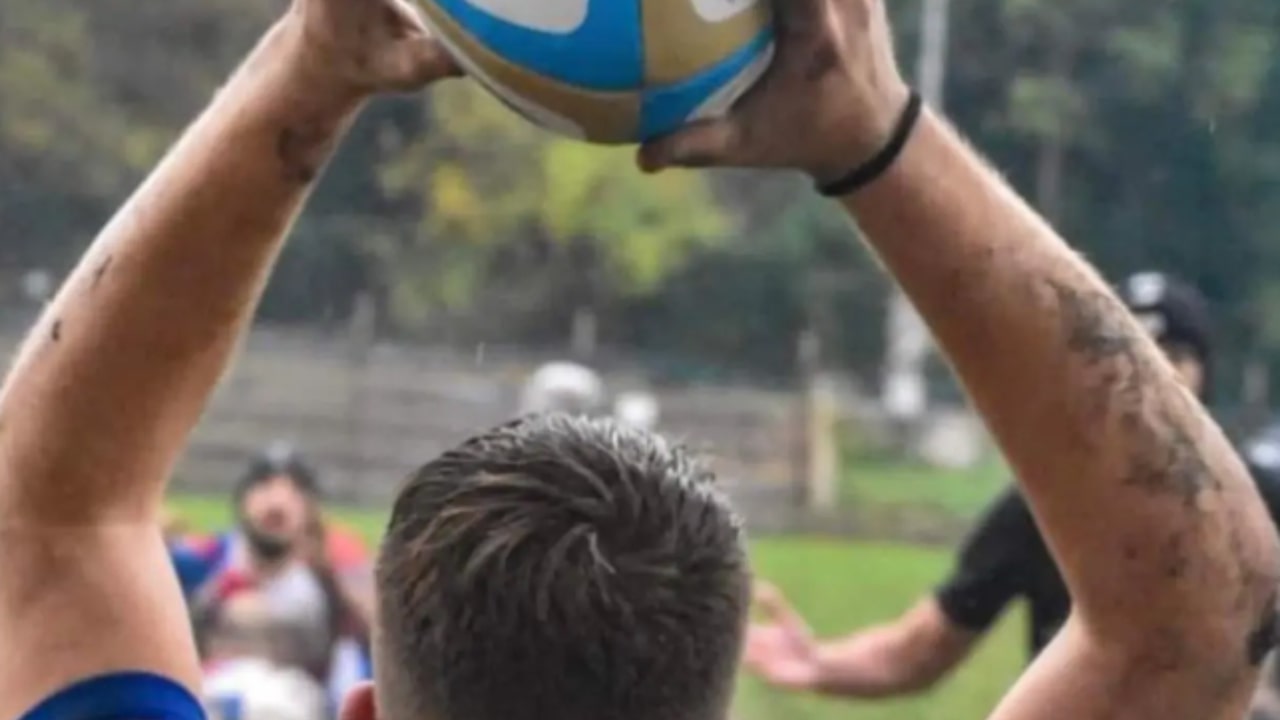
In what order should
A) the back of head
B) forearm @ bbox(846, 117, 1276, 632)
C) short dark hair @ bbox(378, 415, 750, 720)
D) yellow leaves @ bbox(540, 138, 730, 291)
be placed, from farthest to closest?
yellow leaves @ bbox(540, 138, 730, 291)
the back of head
forearm @ bbox(846, 117, 1276, 632)
short dark hair @ bbox(378, 415, 750, 720)

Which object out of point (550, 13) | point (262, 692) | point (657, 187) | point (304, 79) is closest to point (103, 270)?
point (304, 79)

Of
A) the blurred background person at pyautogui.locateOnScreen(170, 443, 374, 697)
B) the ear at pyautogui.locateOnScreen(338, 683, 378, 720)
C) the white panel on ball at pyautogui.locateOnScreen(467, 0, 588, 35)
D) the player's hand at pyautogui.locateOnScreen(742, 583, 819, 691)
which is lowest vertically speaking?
the blurred background person at pyautogui.locateOnScreen(170, 443, 374, 697)

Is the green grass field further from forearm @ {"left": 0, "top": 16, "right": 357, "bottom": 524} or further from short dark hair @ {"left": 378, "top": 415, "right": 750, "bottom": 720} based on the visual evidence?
short dark hair @ {"left": 378, "top": 415, "right": 750, "bottom": 720}

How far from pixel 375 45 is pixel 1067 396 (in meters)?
0.29

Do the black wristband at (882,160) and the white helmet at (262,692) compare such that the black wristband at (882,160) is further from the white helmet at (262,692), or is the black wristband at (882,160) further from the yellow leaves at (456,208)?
the yellow leaves at (456,208)

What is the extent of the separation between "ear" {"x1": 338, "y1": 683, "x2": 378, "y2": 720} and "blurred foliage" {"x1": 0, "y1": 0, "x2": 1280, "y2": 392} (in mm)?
5740

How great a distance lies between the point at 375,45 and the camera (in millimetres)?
913

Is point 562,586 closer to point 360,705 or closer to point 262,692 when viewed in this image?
point 360,705

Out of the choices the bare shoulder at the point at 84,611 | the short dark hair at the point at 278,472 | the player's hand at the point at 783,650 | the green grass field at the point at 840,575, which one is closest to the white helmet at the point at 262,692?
the short dark hair at the point at 278,472

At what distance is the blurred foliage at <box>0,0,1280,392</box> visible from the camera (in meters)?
7.13

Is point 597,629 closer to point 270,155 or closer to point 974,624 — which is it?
point 270,155

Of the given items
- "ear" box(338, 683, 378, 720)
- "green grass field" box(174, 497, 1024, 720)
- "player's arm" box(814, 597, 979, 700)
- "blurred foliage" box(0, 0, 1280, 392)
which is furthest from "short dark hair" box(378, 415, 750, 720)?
"green grass field" box(174, 497, 1024, 720)

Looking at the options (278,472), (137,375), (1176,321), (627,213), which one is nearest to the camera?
(137,375)

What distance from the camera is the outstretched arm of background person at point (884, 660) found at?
2.67m
